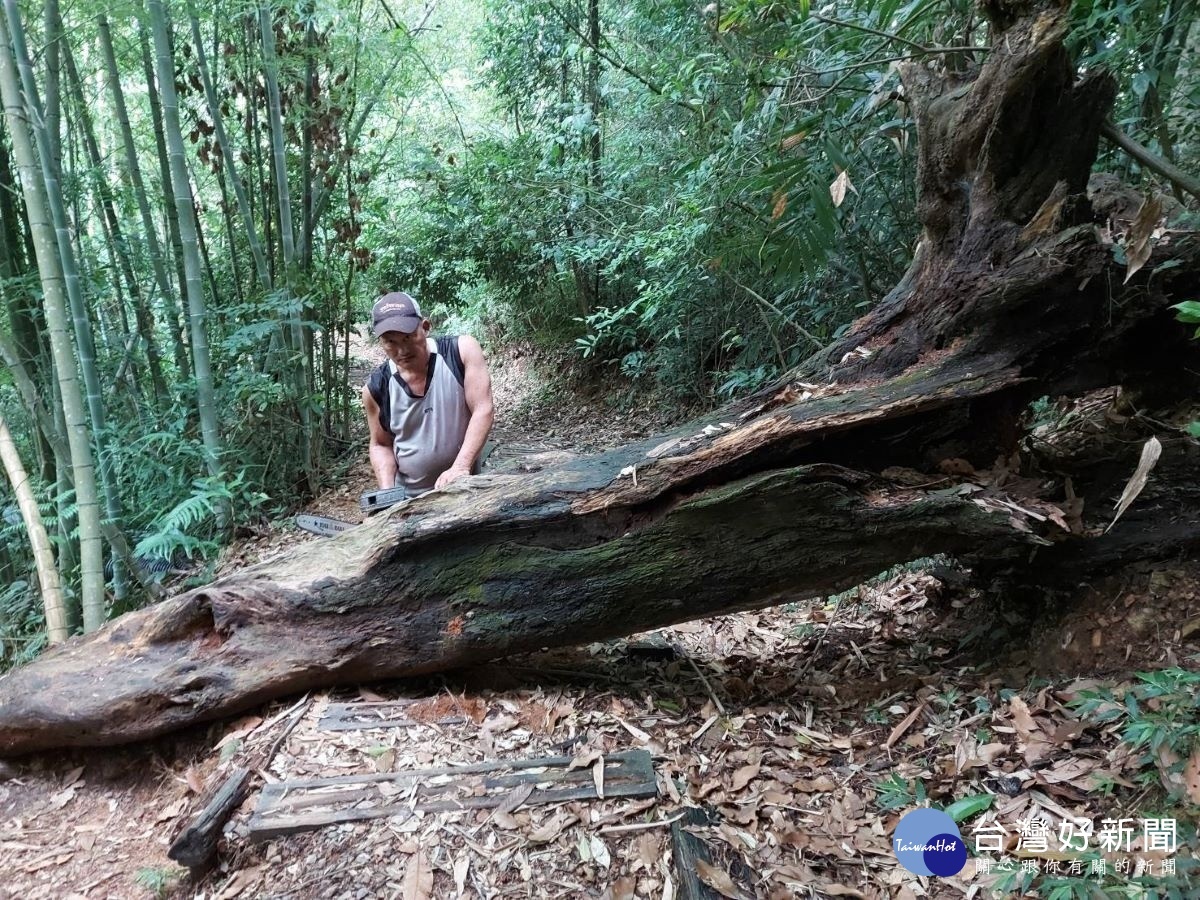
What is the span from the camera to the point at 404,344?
303cm

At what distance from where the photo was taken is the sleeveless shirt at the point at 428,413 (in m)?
3.18

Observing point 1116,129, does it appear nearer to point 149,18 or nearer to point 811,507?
point 811,507

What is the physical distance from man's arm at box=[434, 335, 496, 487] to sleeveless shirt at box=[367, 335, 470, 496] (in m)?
0.04

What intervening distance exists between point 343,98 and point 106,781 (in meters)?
6.31

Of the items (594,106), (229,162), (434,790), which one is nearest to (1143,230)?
(434,790)

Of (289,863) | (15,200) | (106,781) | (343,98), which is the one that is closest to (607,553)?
(289,863)

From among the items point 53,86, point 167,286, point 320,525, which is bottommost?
point 320,525

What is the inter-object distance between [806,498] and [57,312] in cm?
343

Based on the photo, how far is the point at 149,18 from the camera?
4277mm

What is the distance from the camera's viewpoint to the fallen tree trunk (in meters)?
2.29

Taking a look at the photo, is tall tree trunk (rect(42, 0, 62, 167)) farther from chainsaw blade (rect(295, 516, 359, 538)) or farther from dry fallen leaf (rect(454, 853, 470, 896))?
dry fallen leaf (rect(454, 853, 470, 896))

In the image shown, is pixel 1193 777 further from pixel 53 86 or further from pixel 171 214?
pixel 171 214

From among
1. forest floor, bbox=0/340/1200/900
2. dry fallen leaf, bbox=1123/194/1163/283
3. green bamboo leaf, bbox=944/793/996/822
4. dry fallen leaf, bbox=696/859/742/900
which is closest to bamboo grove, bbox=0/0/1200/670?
dry fallen leaf, bbox=1123/194/1163/283

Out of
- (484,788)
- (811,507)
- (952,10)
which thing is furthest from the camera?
(952,10)
